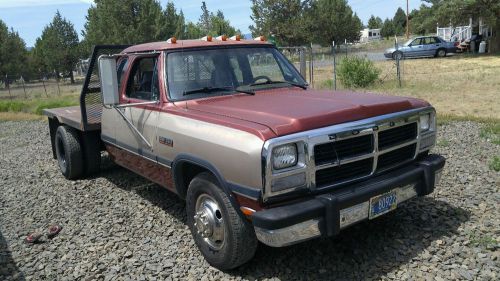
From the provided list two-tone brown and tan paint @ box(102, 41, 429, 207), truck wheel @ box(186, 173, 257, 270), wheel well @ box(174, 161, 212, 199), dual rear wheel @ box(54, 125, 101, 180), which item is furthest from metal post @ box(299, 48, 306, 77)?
dual rear wheel @ box(54, 125, 101, 180)

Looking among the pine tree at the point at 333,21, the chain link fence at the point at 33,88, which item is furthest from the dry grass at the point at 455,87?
the pine tree at the point at 333,21

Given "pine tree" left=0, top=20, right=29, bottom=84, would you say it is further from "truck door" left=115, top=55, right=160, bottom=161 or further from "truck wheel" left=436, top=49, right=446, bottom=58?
"truck door" left=115, top=55, right=160, bottom=161

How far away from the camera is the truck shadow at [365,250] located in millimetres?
3695

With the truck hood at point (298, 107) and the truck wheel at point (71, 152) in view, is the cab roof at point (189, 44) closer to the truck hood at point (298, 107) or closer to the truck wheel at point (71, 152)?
the truck hood at point (298, 107)

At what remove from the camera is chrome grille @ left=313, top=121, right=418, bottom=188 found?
3359 millimetres

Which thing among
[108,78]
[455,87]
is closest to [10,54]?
[455,87]

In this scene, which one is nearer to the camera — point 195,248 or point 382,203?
point 382,203

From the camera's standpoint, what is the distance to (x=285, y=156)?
126 inches

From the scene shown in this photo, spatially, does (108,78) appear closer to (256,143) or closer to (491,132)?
(256,143)

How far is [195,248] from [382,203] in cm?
178

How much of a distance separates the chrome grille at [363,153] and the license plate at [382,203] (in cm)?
20

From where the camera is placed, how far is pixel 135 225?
16.3ft

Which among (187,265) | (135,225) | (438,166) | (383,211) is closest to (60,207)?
(135,225)

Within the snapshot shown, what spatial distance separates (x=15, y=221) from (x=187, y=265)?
2.71 metres
